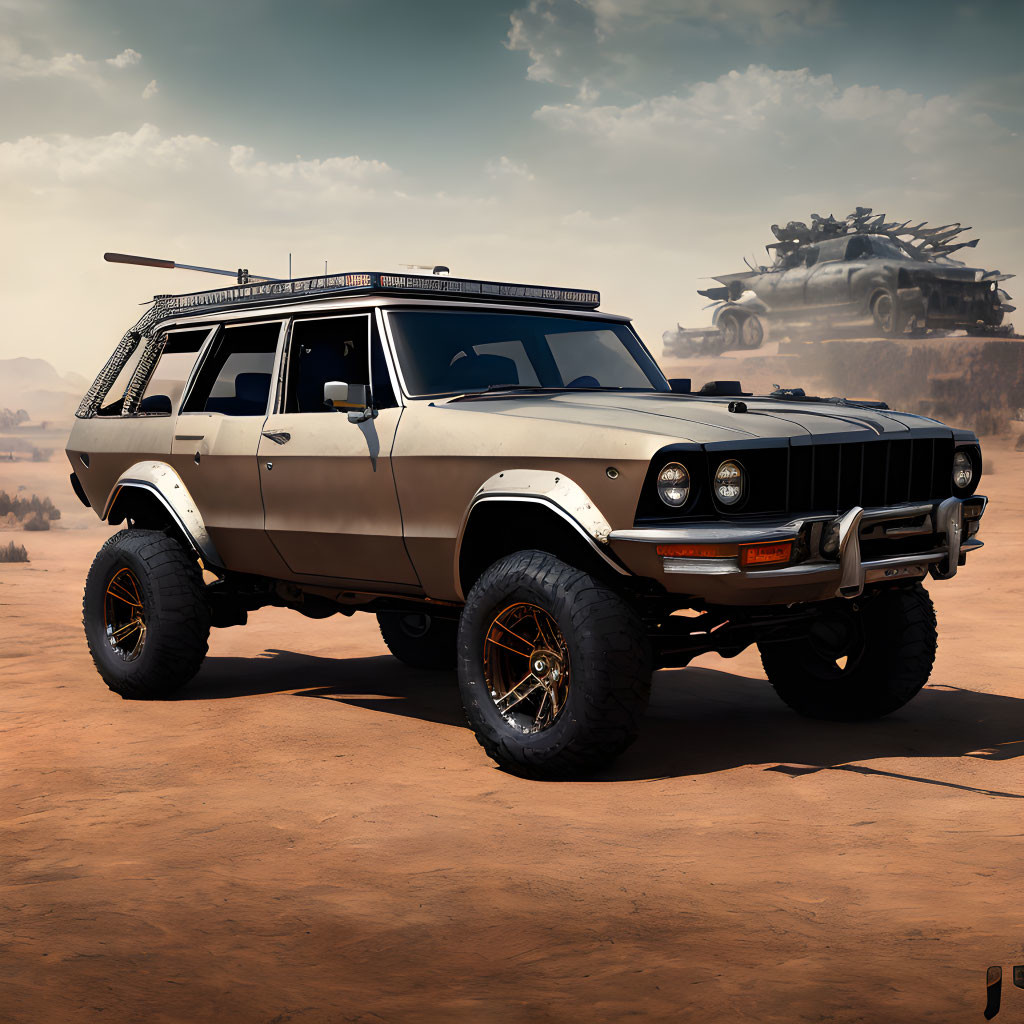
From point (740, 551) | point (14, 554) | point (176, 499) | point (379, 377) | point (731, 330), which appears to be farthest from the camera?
point (731, 330)

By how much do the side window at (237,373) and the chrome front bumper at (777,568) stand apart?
2.83 metres

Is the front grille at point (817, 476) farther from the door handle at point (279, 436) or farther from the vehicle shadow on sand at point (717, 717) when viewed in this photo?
the door handle at point (279, 436)

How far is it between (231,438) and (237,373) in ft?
1.69

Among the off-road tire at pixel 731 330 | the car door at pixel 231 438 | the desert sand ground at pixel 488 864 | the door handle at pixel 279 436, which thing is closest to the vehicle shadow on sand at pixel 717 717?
the desert sand ground at pixel 488 864

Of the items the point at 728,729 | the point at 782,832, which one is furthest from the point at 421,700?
the point at 782,832

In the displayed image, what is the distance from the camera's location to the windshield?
6523 millimetres

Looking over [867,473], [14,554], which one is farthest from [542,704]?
[14,554]

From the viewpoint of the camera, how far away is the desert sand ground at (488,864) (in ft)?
11.1

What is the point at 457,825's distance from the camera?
198 inches

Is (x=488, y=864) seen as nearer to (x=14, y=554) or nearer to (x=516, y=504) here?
(x=516, y=504)

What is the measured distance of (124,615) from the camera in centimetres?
811

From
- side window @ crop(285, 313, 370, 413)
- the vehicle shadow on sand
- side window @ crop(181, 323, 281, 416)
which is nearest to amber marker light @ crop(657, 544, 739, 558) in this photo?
the vehicle shadow on sand

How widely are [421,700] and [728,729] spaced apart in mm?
1901

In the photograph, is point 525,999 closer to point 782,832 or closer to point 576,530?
point 782,832
